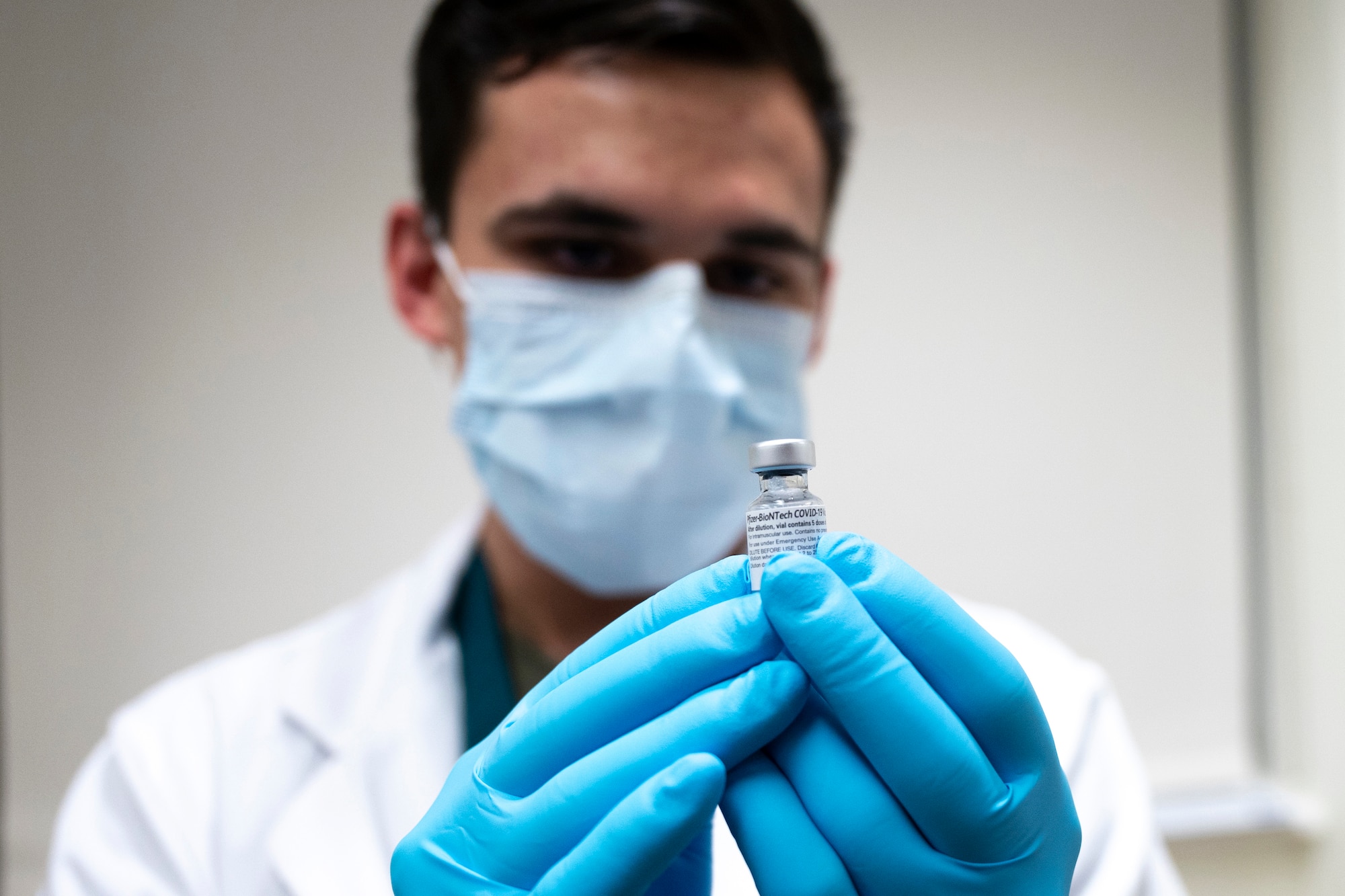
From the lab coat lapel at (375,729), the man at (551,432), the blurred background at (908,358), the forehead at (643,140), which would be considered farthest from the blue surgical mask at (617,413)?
the blurred background at (908,358)

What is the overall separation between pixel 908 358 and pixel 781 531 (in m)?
1.41

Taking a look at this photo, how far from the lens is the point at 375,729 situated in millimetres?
1145

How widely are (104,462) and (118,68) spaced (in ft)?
2.65

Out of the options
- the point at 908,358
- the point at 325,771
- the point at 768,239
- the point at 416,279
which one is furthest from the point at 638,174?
the point at 908,358

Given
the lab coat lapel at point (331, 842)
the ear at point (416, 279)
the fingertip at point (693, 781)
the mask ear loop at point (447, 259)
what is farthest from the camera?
the ear at point (416, 279)

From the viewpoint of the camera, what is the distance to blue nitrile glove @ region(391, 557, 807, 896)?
0.61m

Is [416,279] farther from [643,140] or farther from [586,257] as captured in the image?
[643,140]

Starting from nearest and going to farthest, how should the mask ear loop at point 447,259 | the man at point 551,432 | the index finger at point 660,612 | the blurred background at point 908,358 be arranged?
1. the index finger at point 660,612
2. the man at point 551,432
3. the mask ear loop at point 447,259
4. the blurred background at point 908,358

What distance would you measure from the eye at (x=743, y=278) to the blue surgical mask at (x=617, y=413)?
32 millimetres

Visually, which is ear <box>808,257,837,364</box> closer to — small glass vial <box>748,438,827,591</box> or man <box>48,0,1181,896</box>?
man <box>48,0,1181,896</box>

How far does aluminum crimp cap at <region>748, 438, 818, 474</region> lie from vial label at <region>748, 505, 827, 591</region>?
44 mm

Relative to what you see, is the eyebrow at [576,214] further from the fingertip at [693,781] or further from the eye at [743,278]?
the fingertip at [693,781]

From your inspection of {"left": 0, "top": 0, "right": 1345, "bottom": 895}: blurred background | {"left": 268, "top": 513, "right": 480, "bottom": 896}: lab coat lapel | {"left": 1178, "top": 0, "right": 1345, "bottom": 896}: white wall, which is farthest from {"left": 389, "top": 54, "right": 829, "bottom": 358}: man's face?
{"left": 1178, "top": 0, "right": 1345, "bottom": 896}: white wall

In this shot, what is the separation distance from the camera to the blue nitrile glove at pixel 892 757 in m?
0.62
